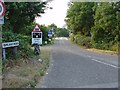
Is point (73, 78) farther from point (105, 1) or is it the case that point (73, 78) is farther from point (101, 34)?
point (101, 34)

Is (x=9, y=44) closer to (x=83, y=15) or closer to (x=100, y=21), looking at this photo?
(x=100, y=21)

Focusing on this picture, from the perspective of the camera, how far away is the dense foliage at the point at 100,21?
117ft

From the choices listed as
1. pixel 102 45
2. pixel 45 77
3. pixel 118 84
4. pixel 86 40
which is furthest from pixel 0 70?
pixel 86 40

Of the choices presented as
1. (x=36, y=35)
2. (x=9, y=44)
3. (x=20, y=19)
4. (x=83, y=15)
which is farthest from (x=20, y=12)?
(x=83, y=15)

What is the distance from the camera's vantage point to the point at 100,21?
38469mm

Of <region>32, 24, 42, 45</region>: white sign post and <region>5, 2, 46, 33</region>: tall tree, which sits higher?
<region>5, 2, 46, 33</region>: tall tree

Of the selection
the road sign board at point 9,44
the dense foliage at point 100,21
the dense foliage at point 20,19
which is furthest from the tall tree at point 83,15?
the road sign board at point 9,44

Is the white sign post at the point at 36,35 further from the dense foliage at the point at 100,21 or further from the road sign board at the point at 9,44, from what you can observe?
the dense foliage at the point at 100,21

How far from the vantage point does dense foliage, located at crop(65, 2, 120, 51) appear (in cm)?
3578

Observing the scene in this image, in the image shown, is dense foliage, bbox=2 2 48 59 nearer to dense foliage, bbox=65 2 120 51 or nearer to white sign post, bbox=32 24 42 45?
white sign post, bbox=32 24 42 45

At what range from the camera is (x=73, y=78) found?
12.5 meters

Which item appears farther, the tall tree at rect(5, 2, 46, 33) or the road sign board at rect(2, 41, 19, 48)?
the tall tree at rect(5, 2, 46, 33)

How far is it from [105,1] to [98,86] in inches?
1056

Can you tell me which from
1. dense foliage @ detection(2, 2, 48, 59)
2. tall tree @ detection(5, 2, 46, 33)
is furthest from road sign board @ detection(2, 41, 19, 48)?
tall tree @ detection(5, 2, 46, 33)
